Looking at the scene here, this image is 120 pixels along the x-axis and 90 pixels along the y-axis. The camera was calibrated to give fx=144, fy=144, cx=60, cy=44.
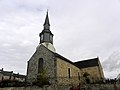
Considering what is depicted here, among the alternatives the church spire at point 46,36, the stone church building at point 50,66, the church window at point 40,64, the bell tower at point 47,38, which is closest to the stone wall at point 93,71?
the stone church building at point 50,66

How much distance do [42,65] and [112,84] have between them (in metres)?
13.9

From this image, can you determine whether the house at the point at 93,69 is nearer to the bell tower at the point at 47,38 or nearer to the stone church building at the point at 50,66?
the stone church building at the point at 50,66

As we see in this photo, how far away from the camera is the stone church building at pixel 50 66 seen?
2592cm

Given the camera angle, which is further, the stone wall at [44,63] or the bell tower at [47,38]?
the bell tower at [47,38]

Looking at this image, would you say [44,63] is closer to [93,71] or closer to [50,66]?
[50,66]

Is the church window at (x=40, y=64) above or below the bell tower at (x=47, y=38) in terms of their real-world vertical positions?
below

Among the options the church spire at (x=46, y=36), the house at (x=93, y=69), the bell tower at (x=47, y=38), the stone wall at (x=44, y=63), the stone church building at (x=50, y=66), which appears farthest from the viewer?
the house at (x=93, y=69)

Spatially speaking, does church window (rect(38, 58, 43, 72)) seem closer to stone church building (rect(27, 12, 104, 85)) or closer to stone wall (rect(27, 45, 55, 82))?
stone church building (rect(27, 12, 104, 85))

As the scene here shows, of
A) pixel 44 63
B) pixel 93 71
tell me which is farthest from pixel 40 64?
pixel 93 71

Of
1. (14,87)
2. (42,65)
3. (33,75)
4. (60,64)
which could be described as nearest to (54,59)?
(60,64)

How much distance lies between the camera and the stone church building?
85.0 ft

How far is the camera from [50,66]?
2656cm

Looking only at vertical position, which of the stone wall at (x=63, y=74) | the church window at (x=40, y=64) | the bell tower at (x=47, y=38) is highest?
the bell tower at (x=47, y=38)

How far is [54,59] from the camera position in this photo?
2647cm
